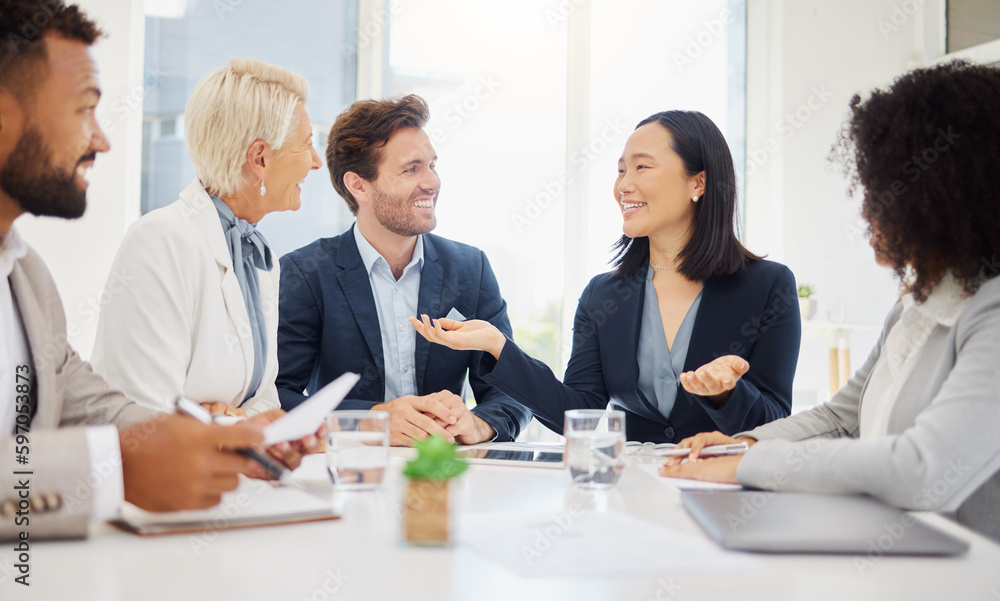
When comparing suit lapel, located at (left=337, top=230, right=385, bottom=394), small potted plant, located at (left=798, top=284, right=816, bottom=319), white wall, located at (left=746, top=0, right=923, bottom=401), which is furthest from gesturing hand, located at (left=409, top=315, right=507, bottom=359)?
white wall, located at (left=746, top=0, right=923, bottom=401)

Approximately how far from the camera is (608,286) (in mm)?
2355

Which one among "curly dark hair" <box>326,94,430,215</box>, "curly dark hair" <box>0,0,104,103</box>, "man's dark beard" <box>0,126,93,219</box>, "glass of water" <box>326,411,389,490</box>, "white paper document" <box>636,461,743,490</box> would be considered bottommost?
"white paper document" <box>636,461,743,490</box>

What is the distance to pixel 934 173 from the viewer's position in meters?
1.22

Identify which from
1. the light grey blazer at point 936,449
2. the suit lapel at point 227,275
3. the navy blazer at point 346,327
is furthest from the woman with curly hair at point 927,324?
the navy blazer at point 346,327

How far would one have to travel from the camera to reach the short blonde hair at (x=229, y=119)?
→ 199 cm

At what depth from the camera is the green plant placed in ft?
2.94

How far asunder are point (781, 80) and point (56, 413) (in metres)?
4.62

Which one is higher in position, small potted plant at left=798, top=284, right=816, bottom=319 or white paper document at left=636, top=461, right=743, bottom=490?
small potted plant at left=798, top=284, right=816, bottom=319

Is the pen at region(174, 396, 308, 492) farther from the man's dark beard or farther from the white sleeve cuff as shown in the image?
the man's dark beard

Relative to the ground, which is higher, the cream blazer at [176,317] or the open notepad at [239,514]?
the cream blazer at [176,317]

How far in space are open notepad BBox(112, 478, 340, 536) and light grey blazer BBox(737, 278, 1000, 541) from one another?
0.64 metres

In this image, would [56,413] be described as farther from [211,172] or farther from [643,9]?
[643,9]

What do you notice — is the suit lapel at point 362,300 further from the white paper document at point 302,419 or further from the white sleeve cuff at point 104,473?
the white sleeve cuff at point 104,473

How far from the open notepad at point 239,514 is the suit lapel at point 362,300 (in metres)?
1.27
